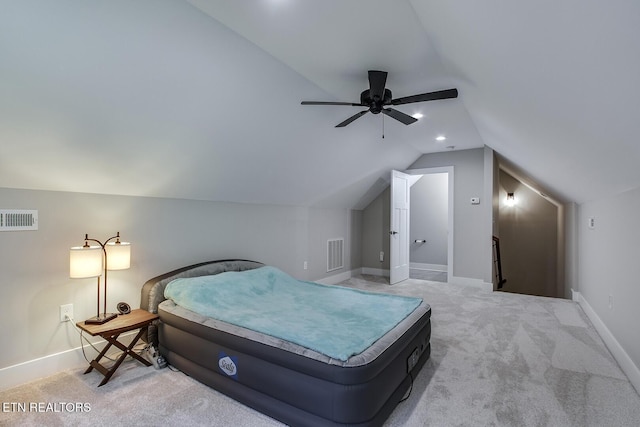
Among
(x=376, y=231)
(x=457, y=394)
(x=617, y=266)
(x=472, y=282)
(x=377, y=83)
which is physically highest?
Answer: (x=377, y=83)

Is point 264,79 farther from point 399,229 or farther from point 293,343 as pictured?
point 399,229

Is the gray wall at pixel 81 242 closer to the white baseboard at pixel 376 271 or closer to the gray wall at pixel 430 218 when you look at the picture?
the white baseboard at pixel 376 271

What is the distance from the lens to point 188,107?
7.88 feet

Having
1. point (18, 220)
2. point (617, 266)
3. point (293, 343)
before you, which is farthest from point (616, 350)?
point (18, 220)

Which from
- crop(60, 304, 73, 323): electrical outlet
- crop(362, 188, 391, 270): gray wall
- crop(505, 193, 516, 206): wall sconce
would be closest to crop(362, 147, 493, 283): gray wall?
crop(362, 188, 391, 270): gray wall

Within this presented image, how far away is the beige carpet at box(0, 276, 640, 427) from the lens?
1865 millimetres

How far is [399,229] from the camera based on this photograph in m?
5.71

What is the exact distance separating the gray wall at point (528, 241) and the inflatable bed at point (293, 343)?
5.61m

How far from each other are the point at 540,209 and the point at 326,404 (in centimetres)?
705

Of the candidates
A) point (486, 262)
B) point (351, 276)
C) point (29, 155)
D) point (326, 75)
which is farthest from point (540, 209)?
point (29, 155)

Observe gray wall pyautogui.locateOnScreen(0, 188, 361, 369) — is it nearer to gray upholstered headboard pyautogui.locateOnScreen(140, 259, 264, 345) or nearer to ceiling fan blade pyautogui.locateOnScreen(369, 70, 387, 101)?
gray upholstered headboard pyautogui.locateOnScreen(140, 259, 264, 345)

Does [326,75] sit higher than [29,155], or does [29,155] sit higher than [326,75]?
[326,75]

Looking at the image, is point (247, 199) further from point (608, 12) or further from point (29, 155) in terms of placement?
point (608, 12)

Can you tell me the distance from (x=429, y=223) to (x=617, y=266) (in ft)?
15.4
